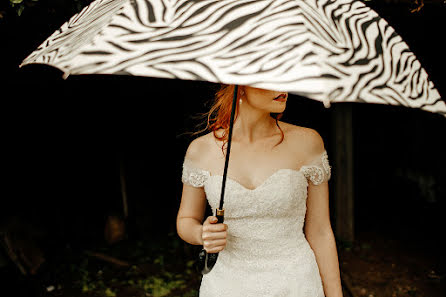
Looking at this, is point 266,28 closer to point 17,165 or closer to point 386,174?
point 17,165

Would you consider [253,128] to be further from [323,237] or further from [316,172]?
[323,237]

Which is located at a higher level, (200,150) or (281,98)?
(281,98)

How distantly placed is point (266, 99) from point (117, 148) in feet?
13.7

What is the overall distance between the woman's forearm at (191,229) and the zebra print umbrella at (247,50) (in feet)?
3.05

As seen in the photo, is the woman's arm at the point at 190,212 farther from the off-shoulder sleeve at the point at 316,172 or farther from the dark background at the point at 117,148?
the dark background at the point at 117,148

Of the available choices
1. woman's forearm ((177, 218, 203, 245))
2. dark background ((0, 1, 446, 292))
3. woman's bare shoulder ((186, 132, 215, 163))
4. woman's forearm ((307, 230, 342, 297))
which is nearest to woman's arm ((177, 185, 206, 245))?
woman's forearm ((177, 218, 203, 245))

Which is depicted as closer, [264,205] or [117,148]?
[264,205]

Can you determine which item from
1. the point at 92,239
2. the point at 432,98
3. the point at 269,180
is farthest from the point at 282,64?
the point at 92,239

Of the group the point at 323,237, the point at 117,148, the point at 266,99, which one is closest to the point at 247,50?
the point at 266,99

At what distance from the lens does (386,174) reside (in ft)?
24.6

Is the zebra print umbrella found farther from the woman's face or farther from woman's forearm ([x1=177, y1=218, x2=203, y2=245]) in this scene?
woman's forearm ([x1=177, y1=218, x2=203, y2=245])

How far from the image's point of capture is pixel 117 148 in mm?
5562

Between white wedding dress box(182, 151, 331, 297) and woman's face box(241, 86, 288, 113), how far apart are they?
316 mm

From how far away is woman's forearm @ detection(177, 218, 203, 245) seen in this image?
1.86 m
